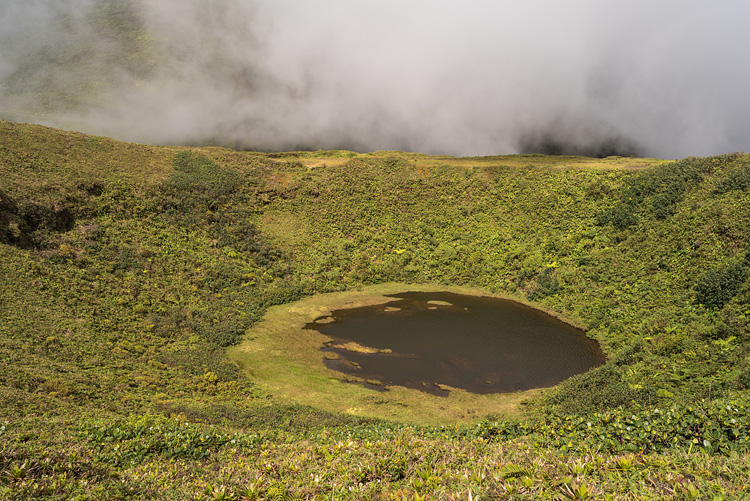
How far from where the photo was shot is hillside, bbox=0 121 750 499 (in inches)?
349

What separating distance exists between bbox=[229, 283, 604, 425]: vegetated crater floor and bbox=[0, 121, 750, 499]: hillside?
57 cm

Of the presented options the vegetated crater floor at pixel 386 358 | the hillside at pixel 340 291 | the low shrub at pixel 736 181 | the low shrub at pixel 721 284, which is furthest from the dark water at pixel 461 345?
the low shrub at pixel 736 181

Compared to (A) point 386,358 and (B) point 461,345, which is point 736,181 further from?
(A) point 386,358

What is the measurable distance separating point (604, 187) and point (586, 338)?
2483 cm

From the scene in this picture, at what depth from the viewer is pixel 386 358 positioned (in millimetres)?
31000

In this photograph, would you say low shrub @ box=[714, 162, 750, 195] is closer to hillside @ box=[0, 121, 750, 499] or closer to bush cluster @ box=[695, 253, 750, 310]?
hillside @ box=[0, 121, 750, 499]

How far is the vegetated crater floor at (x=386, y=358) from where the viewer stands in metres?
24.7

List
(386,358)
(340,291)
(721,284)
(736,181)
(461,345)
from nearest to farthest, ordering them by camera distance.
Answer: (721,284), (386,358), (461,345), (736,181), (340,291)

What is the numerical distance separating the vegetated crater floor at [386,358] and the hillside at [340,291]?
0.57 m

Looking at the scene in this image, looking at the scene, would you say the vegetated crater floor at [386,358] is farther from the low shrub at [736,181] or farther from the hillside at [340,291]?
the low shrub at [736,181]

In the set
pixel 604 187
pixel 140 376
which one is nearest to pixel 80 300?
pixel 140 376

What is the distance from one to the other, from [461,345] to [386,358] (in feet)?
20.9

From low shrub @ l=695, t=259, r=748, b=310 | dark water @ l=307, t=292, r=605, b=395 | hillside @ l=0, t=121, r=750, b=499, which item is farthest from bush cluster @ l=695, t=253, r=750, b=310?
dark water @ l=307, t=292, r=605, b=395

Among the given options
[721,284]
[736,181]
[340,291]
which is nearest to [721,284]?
[721,284]
